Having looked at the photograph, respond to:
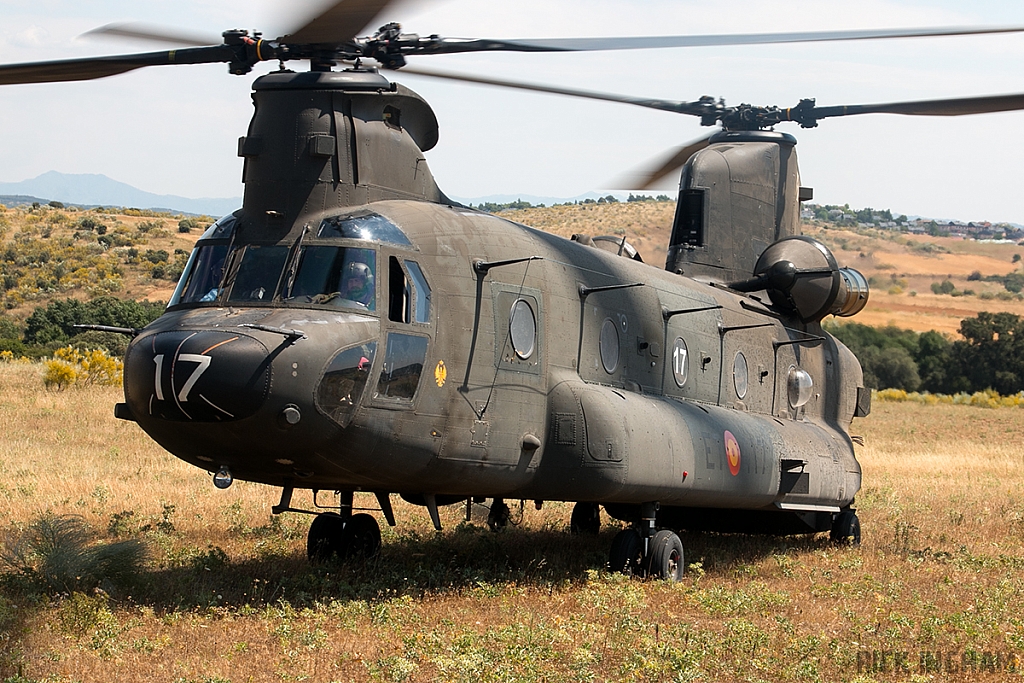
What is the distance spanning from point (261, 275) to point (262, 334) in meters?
0.90

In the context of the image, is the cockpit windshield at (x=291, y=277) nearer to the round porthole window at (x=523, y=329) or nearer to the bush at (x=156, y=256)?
the round porthole window at (x=523, y=329)

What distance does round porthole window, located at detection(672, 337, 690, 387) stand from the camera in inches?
510

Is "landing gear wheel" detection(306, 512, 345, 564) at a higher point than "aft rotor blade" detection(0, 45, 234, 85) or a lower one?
lower

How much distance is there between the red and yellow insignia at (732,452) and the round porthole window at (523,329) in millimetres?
2970

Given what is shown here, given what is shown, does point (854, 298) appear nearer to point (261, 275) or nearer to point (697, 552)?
point (697, 552)

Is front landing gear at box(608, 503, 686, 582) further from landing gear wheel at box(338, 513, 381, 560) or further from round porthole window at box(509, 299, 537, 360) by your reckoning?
landing gear wheel at box(338, 513, 381, 560)

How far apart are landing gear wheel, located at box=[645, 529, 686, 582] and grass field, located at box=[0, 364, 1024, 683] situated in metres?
0.35

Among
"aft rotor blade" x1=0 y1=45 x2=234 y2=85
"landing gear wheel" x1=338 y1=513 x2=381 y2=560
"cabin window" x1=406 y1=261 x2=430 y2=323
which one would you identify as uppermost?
"aft rotor blade" x1=0 y1=45 x2=234 y2=85

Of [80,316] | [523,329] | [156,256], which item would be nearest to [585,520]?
[523,329]

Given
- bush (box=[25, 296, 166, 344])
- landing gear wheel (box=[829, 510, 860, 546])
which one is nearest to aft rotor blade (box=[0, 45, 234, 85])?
landing gear wheel (box=[829, 510, 860, 546])

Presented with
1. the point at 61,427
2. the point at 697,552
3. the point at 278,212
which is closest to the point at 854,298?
the point at 697,552

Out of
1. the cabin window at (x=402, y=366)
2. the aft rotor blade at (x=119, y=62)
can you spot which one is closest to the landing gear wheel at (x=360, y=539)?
→ the cabin window at (x=402, y=366)

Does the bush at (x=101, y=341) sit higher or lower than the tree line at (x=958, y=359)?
higher

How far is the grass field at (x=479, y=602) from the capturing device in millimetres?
7727
